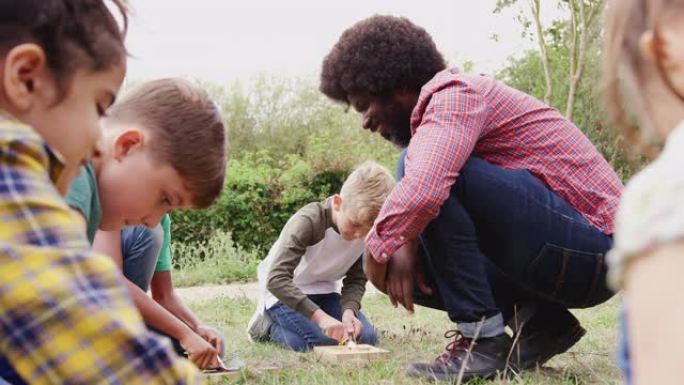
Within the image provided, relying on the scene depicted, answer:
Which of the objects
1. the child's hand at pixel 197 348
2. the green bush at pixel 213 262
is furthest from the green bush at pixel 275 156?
the child's hand at pixel 197 348

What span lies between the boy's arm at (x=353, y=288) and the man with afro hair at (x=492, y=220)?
3.88ft

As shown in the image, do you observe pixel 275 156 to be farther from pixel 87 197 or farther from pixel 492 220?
pixel 87 197

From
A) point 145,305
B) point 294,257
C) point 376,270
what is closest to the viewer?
point 145,305

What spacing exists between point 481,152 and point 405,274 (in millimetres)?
538

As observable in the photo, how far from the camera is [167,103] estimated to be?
2270 mm

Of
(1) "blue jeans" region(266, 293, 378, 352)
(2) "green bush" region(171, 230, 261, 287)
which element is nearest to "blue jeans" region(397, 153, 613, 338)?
(1) "blue jeans" region(266, 293, 378, 352)

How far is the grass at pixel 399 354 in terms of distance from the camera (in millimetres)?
2828

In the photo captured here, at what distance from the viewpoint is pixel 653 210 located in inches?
26.7

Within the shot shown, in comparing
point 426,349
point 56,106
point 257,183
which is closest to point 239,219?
point 257,183

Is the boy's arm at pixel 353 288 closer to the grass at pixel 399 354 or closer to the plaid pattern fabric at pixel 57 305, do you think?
the grass at pixel 399 354

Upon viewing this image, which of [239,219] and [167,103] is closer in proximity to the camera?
[167,103]

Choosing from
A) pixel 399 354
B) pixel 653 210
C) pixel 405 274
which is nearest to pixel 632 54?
pixel 653 210

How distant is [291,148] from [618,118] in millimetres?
14264

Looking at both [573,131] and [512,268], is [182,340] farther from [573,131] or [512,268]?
[573,131]
